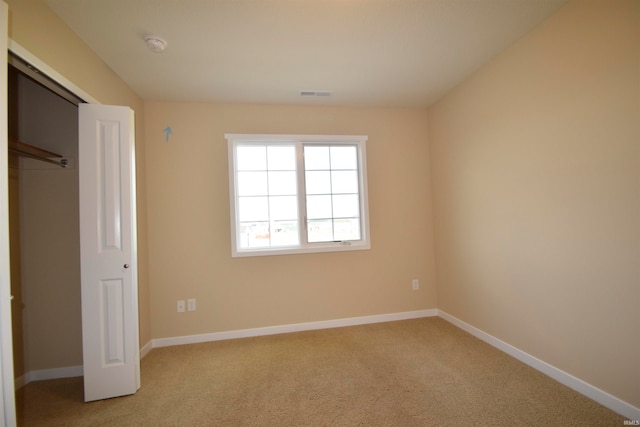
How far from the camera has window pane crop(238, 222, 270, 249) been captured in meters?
3.24

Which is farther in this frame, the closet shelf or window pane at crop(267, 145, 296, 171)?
window pane at crop(267, 145, 296, 171)

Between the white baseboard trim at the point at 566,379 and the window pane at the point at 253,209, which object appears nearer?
the white baseboard trim at the point at 566,379

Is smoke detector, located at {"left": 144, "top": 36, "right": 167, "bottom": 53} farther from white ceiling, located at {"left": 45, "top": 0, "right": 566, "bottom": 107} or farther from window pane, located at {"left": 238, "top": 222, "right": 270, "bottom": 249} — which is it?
window pane, located at {"left": 238, "top": 222, "right": 270, "bottom": 249}

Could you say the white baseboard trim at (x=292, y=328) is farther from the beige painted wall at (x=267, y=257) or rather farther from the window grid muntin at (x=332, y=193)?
the window grid muntin at (x=332, y=193)

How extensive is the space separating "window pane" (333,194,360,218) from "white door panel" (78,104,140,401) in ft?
6.87

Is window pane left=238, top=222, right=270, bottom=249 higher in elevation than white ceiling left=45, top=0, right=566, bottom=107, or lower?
lower

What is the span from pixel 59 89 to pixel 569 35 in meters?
3.47

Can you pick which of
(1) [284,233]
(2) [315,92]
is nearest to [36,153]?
(1) [284,233]

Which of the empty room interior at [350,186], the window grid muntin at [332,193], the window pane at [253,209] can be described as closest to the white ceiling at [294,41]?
the empty room interior at [350,186]

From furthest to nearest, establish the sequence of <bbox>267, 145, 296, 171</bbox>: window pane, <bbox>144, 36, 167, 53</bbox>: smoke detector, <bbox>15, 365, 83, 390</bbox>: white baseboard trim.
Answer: <bbox>267, 145, 296, 171</bbox>: window pane, <bbox>15, 365, 83, 390</bbox>: white baseboard trim, <bbox>144, 36, 167, 53</bbox>: smoke detector

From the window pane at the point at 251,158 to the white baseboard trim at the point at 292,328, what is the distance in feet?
6.04

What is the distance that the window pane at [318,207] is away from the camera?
3.40 meters

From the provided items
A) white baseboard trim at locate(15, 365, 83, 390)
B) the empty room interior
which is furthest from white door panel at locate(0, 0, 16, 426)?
white baseboard trim at locate(15, 365, 83, 390)

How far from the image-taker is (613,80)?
1.69 metres
